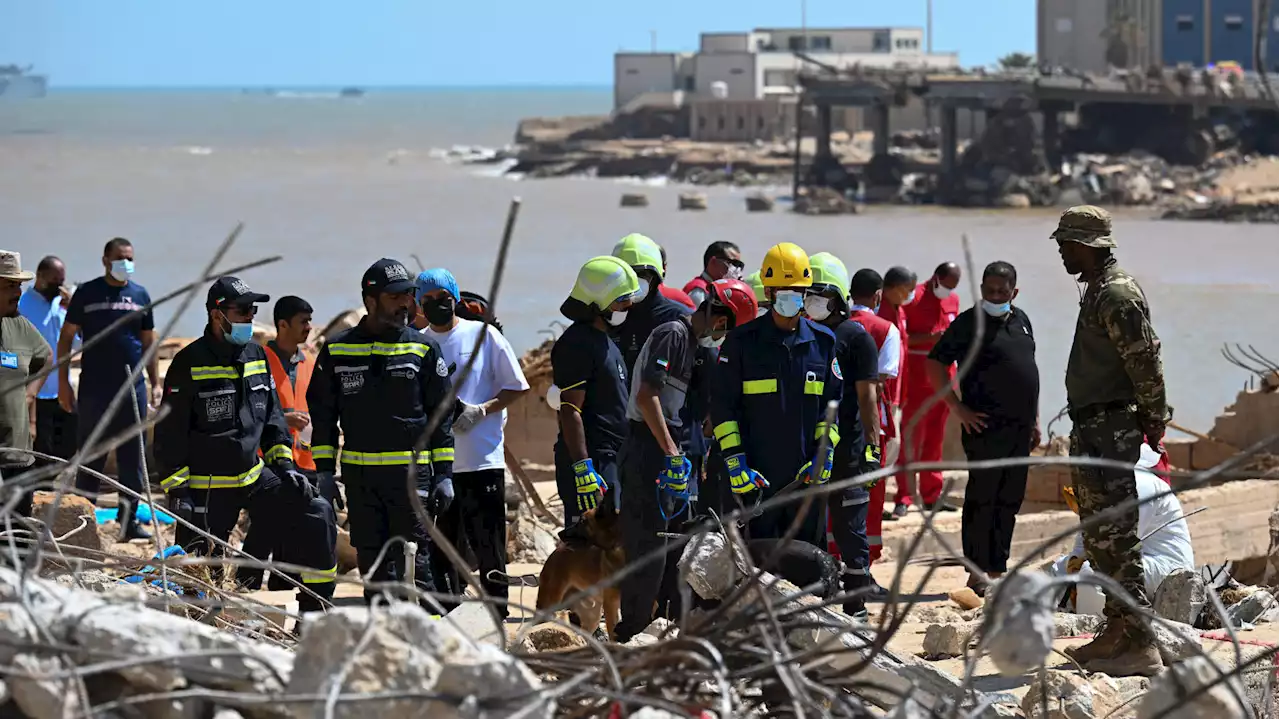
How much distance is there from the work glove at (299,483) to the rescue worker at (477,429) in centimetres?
54

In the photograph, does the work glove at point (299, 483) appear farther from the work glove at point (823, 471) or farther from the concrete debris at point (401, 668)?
the concrete debris at point (401, 668)

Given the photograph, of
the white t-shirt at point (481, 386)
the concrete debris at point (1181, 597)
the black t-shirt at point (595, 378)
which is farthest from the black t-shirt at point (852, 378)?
the concrete debris at point (1181, 597)

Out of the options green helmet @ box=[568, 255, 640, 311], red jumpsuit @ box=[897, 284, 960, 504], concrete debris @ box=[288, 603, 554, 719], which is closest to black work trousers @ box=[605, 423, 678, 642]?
green helmet @ box=[568, 255, 640, 311]

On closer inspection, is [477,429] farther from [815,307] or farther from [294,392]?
[294,392]

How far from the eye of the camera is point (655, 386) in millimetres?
7129

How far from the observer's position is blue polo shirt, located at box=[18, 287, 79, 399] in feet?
35.5

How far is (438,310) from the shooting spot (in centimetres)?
779

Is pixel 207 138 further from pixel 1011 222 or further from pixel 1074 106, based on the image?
pixel 1011 222

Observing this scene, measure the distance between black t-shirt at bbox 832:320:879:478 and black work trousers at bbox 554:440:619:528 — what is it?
951 millimetres

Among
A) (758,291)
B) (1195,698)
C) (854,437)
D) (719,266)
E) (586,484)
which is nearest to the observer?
(1195,698)

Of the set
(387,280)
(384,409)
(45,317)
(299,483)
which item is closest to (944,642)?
Answer: (384,409)

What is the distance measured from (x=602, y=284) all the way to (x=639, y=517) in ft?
3.49

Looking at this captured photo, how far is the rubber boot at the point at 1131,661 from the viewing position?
21.7 feet

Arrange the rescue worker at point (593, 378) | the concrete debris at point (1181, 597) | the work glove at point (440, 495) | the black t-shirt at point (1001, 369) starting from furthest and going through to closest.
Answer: the black t-shirt at point (1001, 369)
the rescue worker at point (593, 378)
the work glove at point (440, 495)
the concrete debris at point (1181, 597)
